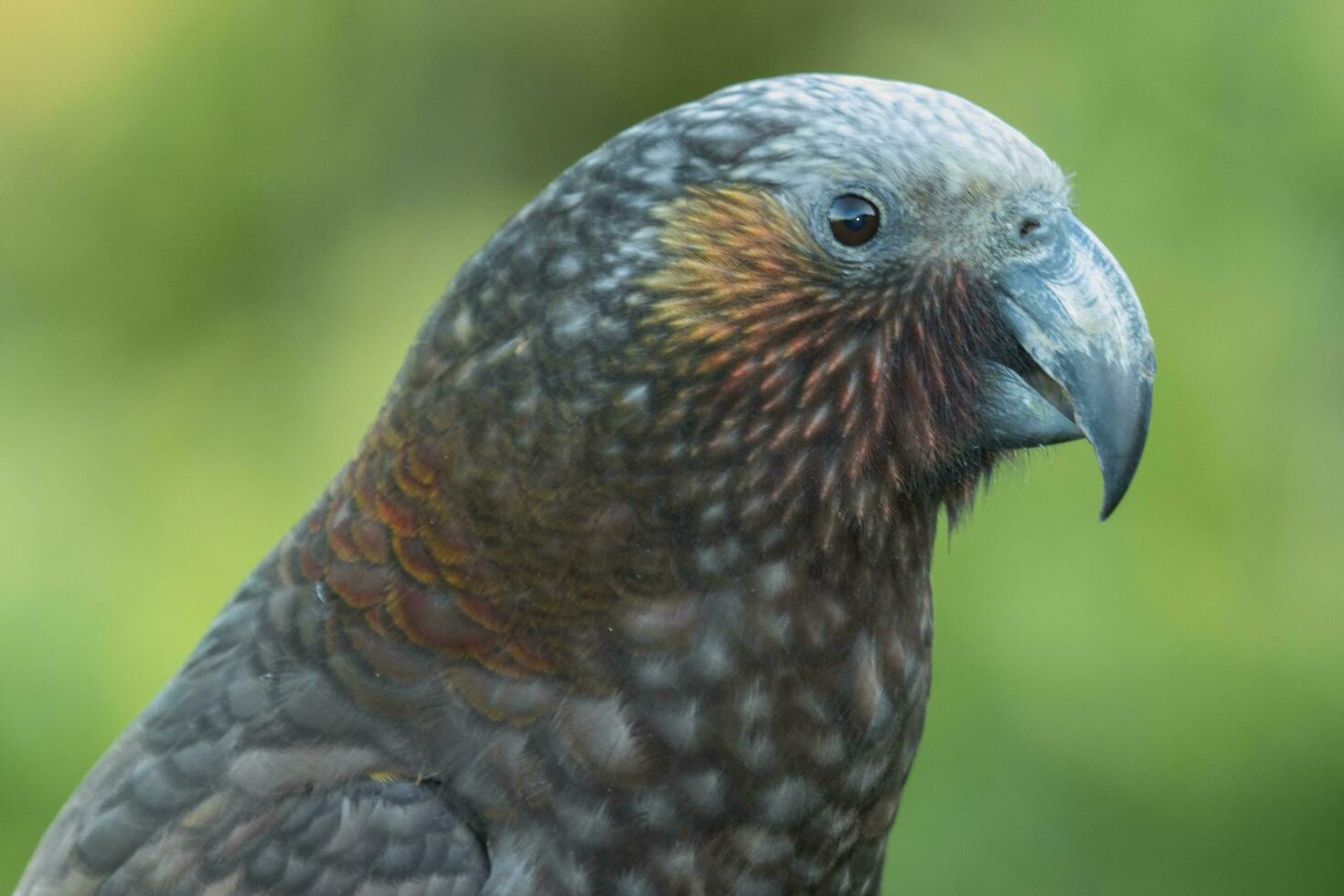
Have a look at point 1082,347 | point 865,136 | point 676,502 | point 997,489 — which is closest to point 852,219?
point 865,136

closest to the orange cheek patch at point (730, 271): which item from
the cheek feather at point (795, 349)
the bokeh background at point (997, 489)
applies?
the cheek feather at point (795, 349)

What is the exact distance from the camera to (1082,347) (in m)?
1.98

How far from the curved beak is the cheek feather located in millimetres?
69

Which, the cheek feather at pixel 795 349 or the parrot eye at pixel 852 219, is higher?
the parrot eye at pixel 852 219

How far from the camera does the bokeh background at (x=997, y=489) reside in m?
4.20

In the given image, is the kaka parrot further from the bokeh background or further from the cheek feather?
the bokeh background

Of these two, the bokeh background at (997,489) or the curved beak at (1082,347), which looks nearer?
the curved beak at (1082,347)

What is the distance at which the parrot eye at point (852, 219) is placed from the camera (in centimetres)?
203

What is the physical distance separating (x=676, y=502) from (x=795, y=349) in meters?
0.27

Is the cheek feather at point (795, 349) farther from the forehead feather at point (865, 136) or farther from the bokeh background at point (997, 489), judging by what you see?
the bokeh background at point (997, 489)

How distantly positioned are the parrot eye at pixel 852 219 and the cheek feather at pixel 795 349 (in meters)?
0.04

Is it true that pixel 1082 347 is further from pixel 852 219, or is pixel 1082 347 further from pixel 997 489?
pixel 997 489

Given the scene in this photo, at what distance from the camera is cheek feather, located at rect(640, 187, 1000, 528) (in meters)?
2.05

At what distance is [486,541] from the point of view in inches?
83.1
